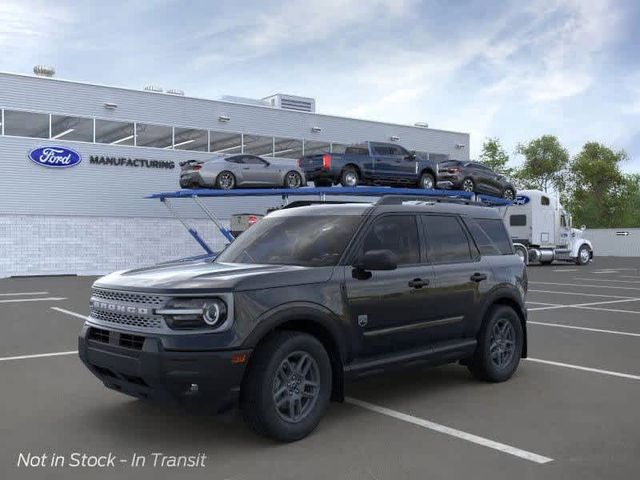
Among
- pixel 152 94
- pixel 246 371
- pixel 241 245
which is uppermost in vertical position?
pixel 152 94

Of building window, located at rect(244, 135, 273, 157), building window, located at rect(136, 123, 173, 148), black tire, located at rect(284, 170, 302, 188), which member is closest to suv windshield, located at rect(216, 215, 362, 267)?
black tire, located at rect(284, 170, 302, 188)

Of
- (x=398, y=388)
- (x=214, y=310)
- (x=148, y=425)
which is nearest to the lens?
(x=214, y=310)

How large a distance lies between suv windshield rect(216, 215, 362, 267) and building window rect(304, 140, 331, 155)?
1169 inches

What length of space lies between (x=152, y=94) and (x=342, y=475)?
29.2m

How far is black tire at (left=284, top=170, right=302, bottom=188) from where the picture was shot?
26.2 meters

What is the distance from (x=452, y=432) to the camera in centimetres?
514

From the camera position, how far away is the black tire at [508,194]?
29250mm

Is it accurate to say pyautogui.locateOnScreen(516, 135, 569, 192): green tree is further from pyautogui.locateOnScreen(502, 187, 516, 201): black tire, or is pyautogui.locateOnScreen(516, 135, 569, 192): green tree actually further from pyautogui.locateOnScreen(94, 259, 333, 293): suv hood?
pyautogui.locateOnScreen(94, 259, 333, 293): suv hood

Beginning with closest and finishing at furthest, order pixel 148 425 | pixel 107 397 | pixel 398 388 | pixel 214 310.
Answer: pixel 214 310, pixel 148 425, pixel 107 397, pixel 398 388

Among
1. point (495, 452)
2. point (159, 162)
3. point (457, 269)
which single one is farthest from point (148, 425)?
point (159, 162)

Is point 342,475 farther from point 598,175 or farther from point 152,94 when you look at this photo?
point 598,175

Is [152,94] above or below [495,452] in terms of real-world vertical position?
above

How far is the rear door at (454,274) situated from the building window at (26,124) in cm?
2556

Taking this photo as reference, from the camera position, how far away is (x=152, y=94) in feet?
102
